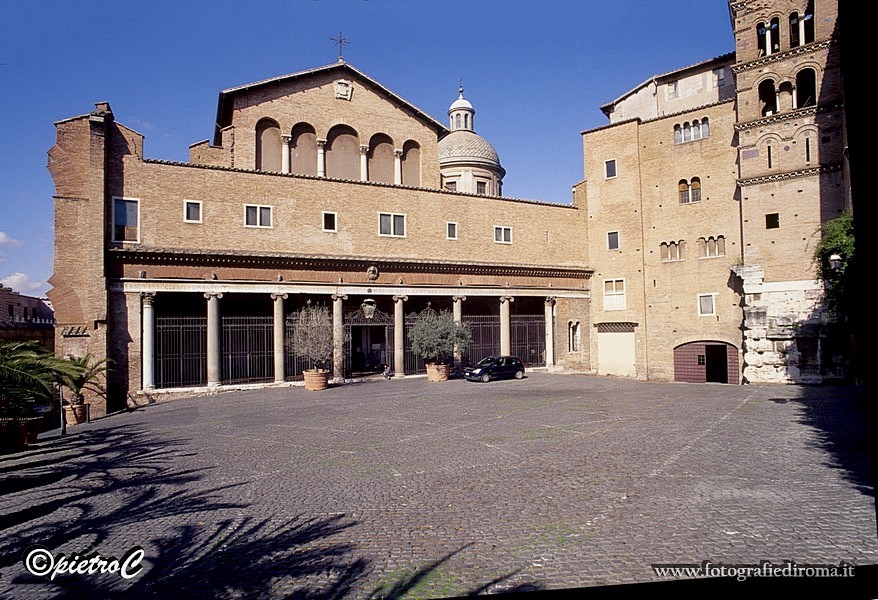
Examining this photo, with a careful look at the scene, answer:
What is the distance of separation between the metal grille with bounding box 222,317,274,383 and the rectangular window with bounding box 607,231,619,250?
17904 millimetres

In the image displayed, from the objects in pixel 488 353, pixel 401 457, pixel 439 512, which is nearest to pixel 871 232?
pixel 439 512

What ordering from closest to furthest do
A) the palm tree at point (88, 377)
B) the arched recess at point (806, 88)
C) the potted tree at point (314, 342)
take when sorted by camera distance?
the palm tree at point (88, 377)
the potted tree at point (314, 342)
the arched recess at point (806, 88)

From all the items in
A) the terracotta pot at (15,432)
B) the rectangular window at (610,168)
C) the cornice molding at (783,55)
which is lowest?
the terracotta pot at (15,432)

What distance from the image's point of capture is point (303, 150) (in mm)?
28047

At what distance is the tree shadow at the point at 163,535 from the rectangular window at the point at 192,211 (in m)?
13.2

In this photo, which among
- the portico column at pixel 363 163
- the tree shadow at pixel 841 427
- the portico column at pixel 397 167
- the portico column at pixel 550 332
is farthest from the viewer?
the portico column at pixel 550 332

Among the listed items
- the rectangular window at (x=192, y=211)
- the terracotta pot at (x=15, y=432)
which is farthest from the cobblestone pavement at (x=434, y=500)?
the rectangular window at (x=192, y=211)

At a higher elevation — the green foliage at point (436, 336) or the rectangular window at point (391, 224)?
the rectangular window at point (391, 224)

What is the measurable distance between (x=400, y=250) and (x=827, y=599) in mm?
25410

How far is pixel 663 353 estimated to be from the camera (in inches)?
1099

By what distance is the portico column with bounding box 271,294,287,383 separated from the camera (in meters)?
23.0

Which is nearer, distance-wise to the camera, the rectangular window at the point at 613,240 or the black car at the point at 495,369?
the black car at the point at 495,369

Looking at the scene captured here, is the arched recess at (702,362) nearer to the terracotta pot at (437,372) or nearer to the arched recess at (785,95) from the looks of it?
the arched recess at (785,95)

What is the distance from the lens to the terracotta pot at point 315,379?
21.9 meters
